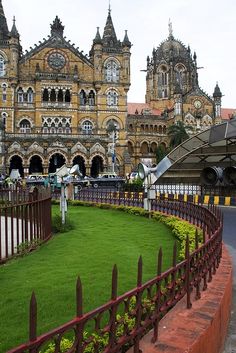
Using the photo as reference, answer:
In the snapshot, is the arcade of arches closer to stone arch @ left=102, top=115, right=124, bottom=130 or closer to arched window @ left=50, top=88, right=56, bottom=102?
stone arch @ left=102, top=115, right=124, bottom=130

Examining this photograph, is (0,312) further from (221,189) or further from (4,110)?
(4,110)

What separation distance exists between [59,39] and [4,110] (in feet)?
39.6

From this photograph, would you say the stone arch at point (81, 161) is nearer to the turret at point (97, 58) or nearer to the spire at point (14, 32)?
the turret at point (97, 58)

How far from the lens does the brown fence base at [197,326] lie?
3.56 meters

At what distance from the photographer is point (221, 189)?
23328 mm

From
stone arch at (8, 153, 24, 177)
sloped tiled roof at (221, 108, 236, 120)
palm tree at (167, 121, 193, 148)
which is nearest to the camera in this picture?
stone arch at (8, 153, 24, 177)

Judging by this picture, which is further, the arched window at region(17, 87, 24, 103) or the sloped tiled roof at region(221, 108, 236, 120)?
the sloped tiled roof at region(221, 108, 236, 120)

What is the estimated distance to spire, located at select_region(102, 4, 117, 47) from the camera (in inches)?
2109

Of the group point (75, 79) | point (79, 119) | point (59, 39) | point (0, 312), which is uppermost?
point (59, 39)

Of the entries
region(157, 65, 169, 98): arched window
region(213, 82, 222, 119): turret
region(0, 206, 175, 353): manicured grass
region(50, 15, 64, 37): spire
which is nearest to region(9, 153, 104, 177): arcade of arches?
region(50, 15, 64, 37): spire

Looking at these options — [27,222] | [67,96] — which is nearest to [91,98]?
[67,96]

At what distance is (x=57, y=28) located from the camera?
51.8 meters

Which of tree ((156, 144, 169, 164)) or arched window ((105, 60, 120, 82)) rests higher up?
arched window ((105, 60, 120, 82))

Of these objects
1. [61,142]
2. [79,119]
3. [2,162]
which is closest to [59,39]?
[79,119]
